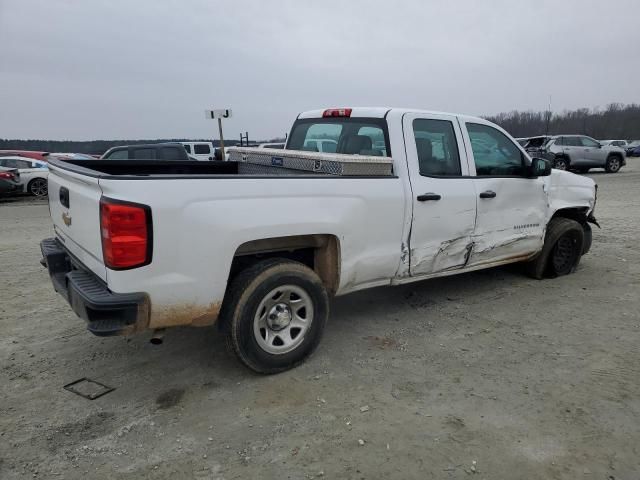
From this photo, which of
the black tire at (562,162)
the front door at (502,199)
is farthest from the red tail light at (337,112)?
the black tire at (562,162)

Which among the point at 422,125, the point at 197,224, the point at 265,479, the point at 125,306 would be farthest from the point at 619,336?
the point at 125,306

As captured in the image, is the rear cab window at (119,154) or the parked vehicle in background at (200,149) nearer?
the rear cab window at (119,154)

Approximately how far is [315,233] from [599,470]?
7.07 ft

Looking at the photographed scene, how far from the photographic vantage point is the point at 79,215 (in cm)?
334

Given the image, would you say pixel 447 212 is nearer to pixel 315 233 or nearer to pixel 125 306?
pixel 315 233

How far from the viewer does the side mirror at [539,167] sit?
200 inches

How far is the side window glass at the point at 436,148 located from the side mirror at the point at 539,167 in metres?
0.99

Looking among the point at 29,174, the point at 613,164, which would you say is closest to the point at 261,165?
the point at 29,174

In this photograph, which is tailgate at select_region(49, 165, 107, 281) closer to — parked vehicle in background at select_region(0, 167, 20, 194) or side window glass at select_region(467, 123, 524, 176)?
side window glass at select_region(467, 123, 524, 176)

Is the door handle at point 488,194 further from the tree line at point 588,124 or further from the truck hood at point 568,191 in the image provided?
the tree line at point 588,124

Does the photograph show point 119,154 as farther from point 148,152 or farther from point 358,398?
point 358,398

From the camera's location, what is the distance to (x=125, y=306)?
115 inches

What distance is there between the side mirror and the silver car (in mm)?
19344

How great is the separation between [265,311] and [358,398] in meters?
0.86
